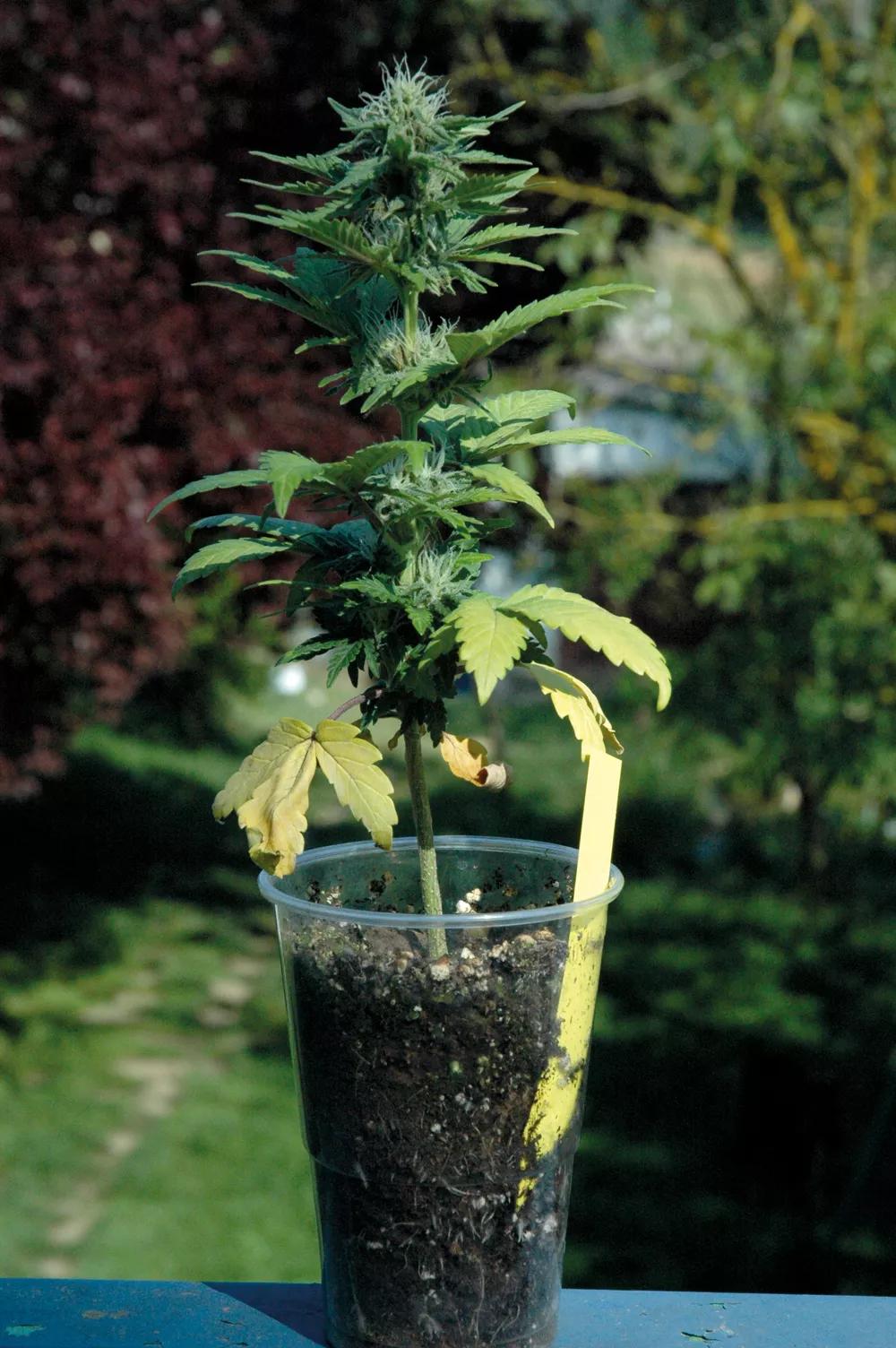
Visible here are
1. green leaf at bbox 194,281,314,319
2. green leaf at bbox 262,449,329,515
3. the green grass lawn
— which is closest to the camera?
green leaf at bbox 262,449,329,515

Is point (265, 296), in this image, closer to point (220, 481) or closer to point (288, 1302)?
point (220, 481)

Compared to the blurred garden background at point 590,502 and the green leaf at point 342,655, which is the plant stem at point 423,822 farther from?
the blurred garden background at point 590,502

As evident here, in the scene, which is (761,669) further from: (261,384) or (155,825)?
(155,825)

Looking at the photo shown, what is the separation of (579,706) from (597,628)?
0.10 metres

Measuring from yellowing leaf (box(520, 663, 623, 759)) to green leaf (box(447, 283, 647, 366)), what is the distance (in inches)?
10.3

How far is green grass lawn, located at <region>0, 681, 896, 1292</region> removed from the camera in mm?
3783

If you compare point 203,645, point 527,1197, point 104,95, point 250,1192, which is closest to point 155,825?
point 203,645

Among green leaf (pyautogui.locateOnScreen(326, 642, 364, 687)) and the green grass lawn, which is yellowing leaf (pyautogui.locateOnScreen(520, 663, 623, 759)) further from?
the green grass lawn

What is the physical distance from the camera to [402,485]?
3.73 ft

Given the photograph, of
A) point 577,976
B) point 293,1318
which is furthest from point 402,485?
point 293,1318

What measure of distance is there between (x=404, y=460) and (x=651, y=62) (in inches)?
160

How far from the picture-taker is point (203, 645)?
→ 314 inches

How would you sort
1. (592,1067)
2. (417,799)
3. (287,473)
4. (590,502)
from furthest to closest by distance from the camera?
(592,1067), (590,502), (417,799), (287,473)

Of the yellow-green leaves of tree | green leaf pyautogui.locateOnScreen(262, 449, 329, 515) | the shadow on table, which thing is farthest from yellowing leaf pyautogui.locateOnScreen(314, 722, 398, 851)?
the shadow on table
